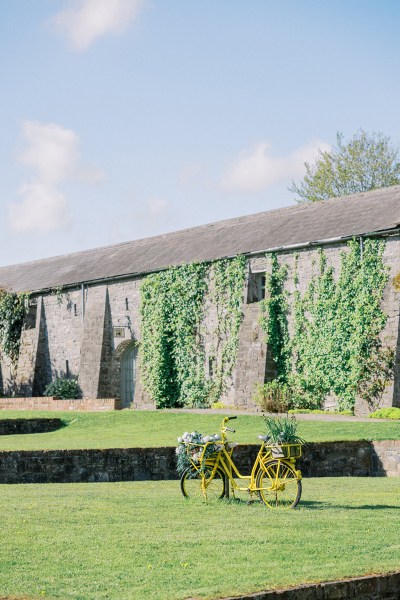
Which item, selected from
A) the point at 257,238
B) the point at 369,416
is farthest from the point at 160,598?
the point at 257,238

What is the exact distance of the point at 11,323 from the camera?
41094 mm

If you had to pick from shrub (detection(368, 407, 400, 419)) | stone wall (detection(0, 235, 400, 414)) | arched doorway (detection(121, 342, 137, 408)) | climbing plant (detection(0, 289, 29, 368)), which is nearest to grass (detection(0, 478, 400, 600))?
shrub (detection(368, 407, 400, 419))

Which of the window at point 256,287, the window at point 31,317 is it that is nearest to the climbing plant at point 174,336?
the window at point 256,287

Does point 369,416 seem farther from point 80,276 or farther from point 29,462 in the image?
point 80,276

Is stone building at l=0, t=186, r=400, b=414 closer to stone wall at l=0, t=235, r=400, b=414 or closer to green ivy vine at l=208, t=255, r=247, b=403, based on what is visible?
stone wall at l=0, t=235, r=400, b=414

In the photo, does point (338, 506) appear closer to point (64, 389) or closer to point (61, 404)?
point (61, 404)

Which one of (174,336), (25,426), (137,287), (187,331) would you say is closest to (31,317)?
(137,287)

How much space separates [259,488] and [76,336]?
2643 cm

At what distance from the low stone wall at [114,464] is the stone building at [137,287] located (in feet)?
29.5

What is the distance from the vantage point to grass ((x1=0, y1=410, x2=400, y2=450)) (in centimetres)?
1916

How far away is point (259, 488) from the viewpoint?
40.0 ft

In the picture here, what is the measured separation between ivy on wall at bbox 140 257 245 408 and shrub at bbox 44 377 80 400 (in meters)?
3.38

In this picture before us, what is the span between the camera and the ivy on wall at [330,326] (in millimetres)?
27391

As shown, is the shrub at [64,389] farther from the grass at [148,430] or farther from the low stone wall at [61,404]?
the grass at [148,430]
